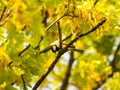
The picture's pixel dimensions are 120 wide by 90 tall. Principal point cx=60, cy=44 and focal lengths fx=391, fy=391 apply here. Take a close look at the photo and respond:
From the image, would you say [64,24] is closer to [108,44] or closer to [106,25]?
[106,25]

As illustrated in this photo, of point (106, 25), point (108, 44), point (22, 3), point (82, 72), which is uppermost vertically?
point (108, 44)

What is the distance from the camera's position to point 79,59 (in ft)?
29.3

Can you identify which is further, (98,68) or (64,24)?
(98,68)

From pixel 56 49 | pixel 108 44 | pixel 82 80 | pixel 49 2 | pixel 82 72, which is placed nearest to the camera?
pixel 49 2

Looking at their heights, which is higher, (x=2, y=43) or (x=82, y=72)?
(x=82, y=72)

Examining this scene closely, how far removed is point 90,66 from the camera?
328 inches

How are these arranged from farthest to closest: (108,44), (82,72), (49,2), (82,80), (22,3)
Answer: (108,44)
(82,80)
(82,72)
(49,2)
(22,3)

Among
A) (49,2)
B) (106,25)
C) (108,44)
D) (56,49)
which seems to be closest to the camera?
(49,2)

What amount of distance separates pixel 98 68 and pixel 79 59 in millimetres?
530

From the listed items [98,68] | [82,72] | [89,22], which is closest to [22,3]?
[89,22]

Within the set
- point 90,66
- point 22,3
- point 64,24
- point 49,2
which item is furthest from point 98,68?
point 22,3

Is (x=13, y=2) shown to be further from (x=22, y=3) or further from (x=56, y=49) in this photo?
(x=56, y=49)

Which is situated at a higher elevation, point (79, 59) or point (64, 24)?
point (79, 59)

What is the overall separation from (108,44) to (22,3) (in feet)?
23.9
